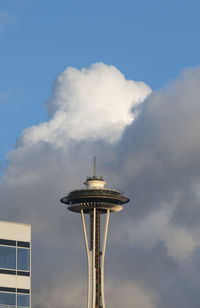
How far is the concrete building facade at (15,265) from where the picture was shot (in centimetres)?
12812

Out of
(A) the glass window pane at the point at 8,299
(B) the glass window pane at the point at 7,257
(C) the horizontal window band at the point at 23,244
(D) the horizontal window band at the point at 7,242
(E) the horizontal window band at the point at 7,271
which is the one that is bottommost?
(A) the glass window pane at the point at 8,299

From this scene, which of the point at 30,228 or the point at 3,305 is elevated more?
the point at 30,228

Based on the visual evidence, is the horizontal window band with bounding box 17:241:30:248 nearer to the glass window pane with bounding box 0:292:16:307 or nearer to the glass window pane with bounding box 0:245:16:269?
the glass window pane with bounding box 0:245:16:269

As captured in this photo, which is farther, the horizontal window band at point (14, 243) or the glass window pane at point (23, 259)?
the glass window pane at point (23, 259)

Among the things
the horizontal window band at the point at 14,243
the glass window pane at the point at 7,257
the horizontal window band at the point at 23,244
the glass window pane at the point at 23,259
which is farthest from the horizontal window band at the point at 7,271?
the horizontal window band at the point at 23,244

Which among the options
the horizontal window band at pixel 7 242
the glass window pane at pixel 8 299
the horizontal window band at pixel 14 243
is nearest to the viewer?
the glass window pane at pixel 8 299

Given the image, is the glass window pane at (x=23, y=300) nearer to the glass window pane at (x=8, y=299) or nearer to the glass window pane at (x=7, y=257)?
the glass window pane at (x=8, y=299)

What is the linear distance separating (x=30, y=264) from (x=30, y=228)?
554cm

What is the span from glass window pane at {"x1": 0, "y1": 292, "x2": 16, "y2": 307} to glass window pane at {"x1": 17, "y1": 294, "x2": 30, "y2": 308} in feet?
2.82

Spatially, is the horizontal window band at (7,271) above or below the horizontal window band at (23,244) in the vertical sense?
below

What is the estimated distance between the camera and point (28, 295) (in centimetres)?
13075

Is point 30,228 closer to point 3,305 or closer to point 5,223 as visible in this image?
point 5,223

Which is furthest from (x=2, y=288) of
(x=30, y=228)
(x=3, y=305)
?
(x=30, y=228)

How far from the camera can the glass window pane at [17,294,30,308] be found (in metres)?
129
